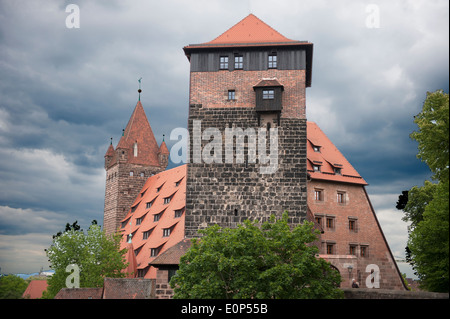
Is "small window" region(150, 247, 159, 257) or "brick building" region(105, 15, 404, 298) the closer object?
"brick building" region(105, 15, 404, 298)

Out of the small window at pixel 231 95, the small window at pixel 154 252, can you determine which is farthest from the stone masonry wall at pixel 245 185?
the small window at pixel 154 252

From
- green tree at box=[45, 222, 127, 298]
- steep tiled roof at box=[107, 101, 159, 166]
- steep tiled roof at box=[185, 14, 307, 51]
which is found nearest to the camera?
steep tiled roof at box=[185, 14, 307, 51]

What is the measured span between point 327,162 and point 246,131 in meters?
11.3

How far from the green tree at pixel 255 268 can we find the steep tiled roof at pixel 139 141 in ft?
130

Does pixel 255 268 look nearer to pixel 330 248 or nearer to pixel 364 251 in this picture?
pixel 330 248

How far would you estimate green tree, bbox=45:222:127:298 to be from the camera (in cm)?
4265

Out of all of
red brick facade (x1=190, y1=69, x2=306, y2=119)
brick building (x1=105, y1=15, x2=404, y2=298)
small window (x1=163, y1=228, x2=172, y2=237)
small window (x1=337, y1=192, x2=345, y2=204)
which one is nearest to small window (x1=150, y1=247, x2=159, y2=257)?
small window (x1=163, y1=228, x2=172, y2=237)

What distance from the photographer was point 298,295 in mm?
21922

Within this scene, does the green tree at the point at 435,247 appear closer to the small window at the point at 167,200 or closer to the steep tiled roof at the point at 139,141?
the small window at the point at 167,200

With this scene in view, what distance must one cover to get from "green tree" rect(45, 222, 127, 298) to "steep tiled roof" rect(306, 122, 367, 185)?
57.5 ft

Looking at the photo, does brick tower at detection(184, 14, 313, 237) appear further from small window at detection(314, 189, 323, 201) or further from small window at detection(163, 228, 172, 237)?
small window at detection(163, 228, 172, 237)

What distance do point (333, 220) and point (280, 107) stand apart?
11149 millimetres

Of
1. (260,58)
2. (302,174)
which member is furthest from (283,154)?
(260,58)

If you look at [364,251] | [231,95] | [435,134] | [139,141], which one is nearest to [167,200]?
[139,141]
